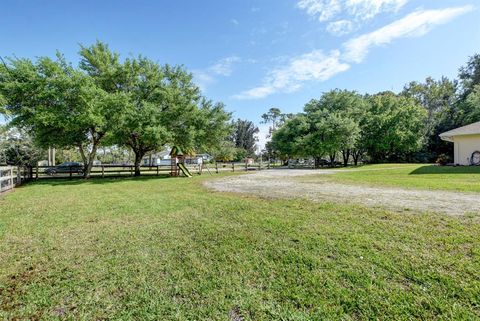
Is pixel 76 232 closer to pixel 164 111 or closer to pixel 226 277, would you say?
pixel 226 277

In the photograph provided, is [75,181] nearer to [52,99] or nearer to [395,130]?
[52,99]

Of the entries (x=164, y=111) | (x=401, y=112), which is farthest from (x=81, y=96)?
(x=401, y=112)

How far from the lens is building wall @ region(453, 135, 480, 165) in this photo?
18516 mm

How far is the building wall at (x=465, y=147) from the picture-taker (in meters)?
18.5

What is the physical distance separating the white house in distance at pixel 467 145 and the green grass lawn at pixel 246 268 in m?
19.7

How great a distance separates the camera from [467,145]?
62.1ft

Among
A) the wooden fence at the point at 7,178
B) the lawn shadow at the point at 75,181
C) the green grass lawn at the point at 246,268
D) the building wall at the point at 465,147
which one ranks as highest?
the building wall at the point at 465,147

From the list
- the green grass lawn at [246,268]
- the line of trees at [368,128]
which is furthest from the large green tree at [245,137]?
the green grass lawn at [246,268]

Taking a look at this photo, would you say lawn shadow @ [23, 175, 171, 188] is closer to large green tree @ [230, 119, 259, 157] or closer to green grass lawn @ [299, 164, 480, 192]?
green grass lawn @ [299, 164, 480, 192]

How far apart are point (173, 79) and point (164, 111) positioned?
3.23m

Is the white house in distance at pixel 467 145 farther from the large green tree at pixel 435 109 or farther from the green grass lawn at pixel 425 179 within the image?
the large green tree at pixel 435 109

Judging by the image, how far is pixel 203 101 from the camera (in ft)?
63.9

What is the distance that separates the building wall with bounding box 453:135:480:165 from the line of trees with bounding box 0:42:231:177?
19.1m

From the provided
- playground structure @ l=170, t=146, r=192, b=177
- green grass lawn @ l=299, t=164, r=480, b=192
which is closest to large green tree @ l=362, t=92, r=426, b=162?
green grass lawn @ l=299, t=164, r=480, b=192
